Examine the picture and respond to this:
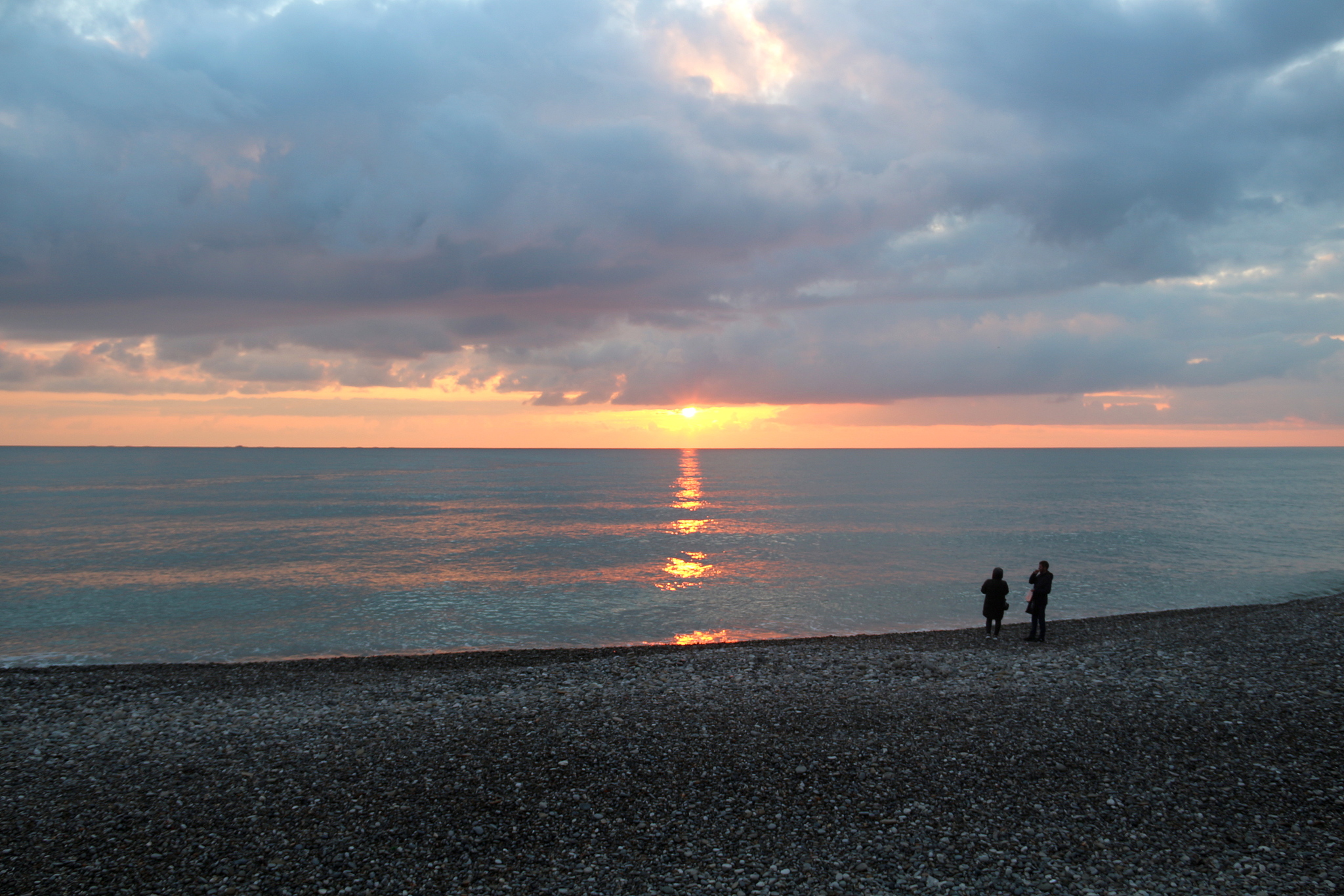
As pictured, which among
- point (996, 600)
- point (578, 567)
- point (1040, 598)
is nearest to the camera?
point (1040, 598)

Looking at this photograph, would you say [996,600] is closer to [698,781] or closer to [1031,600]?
[1031,600]

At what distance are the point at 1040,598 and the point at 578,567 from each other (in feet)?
96.2

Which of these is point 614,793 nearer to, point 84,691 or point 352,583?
point 84,691

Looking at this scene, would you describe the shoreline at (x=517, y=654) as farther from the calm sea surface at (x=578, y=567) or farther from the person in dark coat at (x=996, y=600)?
the person in dark coat at (x=996, y=600)

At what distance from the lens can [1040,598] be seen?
22375 mm

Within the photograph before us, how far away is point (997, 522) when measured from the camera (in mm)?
72000

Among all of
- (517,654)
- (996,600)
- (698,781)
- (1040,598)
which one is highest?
(1040,598)

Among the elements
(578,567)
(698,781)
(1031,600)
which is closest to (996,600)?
(1031,600)

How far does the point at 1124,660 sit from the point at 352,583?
35500mm

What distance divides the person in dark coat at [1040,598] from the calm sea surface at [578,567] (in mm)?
6666

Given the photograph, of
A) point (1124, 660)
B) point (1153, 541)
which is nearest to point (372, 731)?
point (1124, 660)

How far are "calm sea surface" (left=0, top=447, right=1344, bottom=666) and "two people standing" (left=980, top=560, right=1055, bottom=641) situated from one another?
18.5 ft

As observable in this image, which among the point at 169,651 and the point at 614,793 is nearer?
the point at 614,793

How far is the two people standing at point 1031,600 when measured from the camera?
22219 mm
